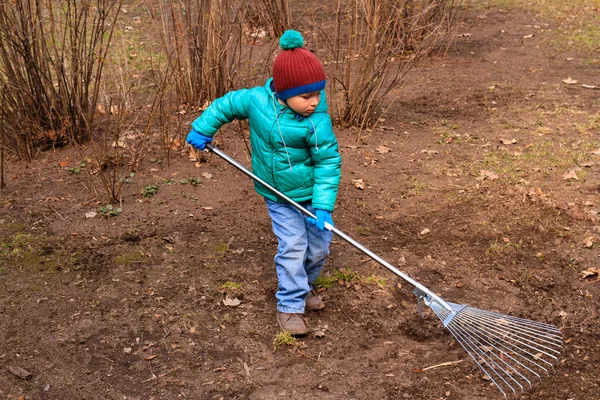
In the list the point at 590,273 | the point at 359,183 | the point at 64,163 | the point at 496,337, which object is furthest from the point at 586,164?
the point at 64,163

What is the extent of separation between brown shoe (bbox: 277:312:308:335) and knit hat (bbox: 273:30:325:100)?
121 cm

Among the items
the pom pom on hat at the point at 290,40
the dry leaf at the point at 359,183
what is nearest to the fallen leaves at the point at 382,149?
the dry leaf at the point at 359,183


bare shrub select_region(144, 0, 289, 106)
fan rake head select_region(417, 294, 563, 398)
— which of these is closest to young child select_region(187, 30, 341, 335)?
fan rake head select_region(417, 294, 563, 398)

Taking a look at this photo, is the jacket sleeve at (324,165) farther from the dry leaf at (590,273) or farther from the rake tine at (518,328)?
the dry leaf at (590,273)

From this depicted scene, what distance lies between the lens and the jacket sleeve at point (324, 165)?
351 cm

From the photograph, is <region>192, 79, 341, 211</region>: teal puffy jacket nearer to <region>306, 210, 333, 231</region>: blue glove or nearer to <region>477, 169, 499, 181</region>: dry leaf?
<region>306, 210, 333, 231</region>: blue glove

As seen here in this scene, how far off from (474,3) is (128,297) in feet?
30.1

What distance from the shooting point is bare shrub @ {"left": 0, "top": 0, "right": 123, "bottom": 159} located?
5039mm

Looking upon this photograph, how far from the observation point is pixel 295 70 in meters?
3.31

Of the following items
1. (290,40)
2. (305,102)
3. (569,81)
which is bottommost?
(569,81)

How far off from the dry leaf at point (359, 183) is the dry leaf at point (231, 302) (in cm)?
177

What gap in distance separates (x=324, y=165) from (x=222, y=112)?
67cm

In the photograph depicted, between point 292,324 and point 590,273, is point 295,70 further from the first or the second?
point 590,273

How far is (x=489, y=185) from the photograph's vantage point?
546 centimetres
